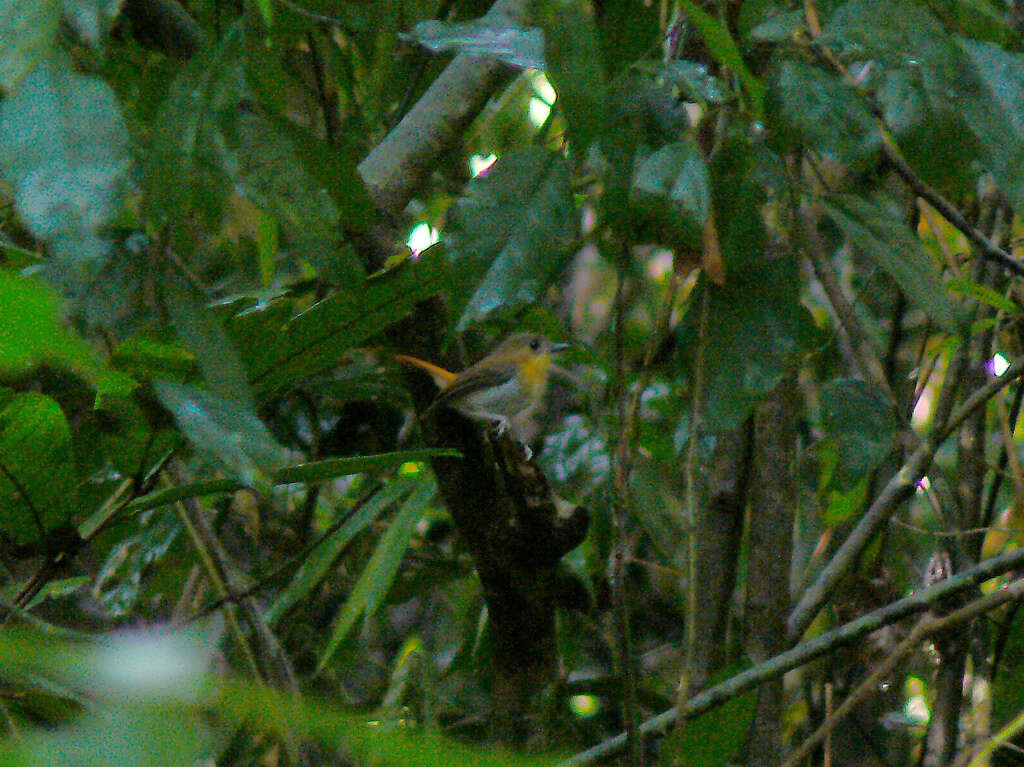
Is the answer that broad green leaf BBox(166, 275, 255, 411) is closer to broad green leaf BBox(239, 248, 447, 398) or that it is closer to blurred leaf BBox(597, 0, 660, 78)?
broad green leaf BBox(239, 248, 447, 398)

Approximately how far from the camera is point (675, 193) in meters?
1.17

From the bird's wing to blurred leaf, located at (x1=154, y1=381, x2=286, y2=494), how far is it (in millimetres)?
1047

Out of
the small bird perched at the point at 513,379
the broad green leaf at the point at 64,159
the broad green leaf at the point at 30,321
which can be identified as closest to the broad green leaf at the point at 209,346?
the broad green leaf at the point at 64,159

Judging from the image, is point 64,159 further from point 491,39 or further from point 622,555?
point 622,555

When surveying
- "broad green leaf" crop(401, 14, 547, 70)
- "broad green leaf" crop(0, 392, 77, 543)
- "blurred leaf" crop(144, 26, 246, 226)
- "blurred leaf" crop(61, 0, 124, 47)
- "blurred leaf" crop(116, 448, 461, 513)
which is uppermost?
"blurred leaf" crop(61, 0, 124, 47)

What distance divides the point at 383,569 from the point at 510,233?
0.99 meters

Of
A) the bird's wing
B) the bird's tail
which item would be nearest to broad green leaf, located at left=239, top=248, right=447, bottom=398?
the bird's tail

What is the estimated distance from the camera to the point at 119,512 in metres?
1.39

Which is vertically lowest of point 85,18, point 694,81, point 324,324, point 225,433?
point 324,324

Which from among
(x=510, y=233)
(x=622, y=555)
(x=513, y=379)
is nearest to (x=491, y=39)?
(x=510, y=233)

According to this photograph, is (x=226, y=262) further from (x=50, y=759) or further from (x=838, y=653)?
(x=50, y=759)

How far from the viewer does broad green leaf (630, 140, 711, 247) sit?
1173 millimetres

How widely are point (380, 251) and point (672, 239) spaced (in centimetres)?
76

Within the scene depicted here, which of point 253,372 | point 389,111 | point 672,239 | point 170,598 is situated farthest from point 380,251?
point 170,598
